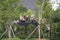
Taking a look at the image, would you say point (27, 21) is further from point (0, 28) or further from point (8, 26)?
point (8, 26)

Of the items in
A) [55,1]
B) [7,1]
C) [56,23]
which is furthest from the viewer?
[55,1]

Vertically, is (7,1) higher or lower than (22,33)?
higher

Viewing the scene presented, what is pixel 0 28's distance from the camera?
13.3m

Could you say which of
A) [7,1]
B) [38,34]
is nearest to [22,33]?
[38,34]

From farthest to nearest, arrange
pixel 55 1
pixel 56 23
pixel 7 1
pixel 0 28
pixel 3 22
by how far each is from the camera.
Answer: pixel 55 1 < pixel 0 28 < pixel 3 22 < pixel 7 1 < pixel 56 23

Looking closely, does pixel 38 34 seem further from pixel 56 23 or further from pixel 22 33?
pixel 56 23

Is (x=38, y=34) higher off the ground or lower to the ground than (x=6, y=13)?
lower

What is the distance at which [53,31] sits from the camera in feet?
34.4

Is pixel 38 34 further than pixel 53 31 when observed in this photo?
Yes

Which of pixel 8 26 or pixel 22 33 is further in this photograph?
pixel 22 33

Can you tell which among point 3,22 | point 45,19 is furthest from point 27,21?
point 3,22

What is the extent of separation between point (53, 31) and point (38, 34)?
3.19 meters

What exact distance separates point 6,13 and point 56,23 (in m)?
2.44

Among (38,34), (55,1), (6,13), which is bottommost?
(38,34)
